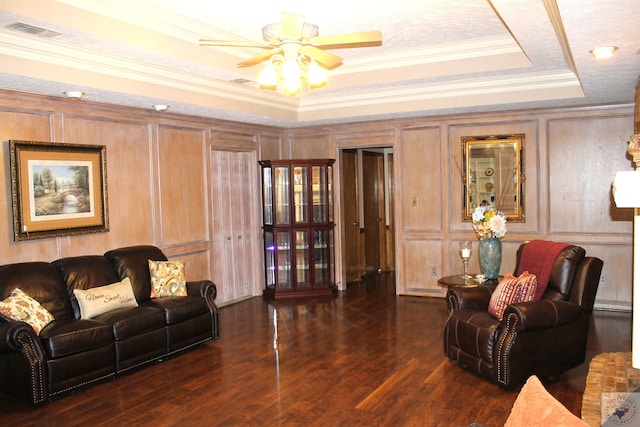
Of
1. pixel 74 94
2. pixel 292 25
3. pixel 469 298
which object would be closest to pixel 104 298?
pixel 74 94

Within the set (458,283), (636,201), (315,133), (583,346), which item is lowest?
(583,346)

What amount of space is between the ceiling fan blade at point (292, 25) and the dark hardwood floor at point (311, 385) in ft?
8.11

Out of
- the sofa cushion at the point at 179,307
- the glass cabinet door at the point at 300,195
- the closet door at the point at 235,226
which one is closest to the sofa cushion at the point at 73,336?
the sofa cushion at the point at 179,307

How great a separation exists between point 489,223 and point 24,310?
393 cm

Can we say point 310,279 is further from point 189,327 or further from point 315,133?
point 189,327

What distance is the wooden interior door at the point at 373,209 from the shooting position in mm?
8797

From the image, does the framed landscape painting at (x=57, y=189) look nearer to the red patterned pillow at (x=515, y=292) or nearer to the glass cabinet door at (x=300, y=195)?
the glass cabinet door at (x=300, y=195)

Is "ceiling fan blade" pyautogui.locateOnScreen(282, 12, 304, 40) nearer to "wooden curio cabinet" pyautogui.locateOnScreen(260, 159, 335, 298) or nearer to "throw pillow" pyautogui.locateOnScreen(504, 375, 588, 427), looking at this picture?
"throw pillow" pyautogui.locateOnScreen(504, 375, 588, 427)

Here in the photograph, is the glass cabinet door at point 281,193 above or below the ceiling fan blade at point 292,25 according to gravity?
below

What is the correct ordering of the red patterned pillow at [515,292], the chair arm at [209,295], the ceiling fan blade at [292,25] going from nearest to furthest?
the ceiling fan blade at [292,25], the red patterned pillow at [515,292], the chair arm at [209,295]

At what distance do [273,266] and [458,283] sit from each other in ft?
10.6

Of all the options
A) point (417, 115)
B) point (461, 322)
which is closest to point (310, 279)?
point (417, 115)

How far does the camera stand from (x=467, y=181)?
6840mm

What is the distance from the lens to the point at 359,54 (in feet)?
18.1
